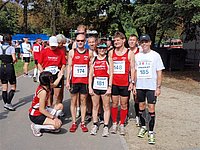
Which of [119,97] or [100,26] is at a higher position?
[100,26]

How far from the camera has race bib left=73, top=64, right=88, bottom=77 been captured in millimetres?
6035

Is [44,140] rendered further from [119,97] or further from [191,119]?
[191,119]

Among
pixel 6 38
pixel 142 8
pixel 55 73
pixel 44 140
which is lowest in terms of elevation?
pixel 44 140

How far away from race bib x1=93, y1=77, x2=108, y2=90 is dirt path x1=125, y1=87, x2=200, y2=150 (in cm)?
107

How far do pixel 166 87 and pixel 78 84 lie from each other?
280 inches

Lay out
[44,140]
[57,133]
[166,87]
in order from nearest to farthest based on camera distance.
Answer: [44,140]
[57,133]
[166,87]

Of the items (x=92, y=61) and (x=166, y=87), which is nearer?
(x=92, y=61)

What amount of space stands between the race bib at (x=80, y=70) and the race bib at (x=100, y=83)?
28cm

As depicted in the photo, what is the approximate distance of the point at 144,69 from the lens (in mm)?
5562

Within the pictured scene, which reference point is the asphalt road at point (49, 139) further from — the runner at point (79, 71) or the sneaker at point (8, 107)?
the sneaker at point (8, 107)

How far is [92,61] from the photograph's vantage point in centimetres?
597

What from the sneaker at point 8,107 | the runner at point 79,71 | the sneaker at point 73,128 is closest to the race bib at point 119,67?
the runner at point 79,71

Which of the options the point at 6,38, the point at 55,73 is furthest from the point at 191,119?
the point at 6,38

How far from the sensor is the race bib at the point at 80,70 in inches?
238
